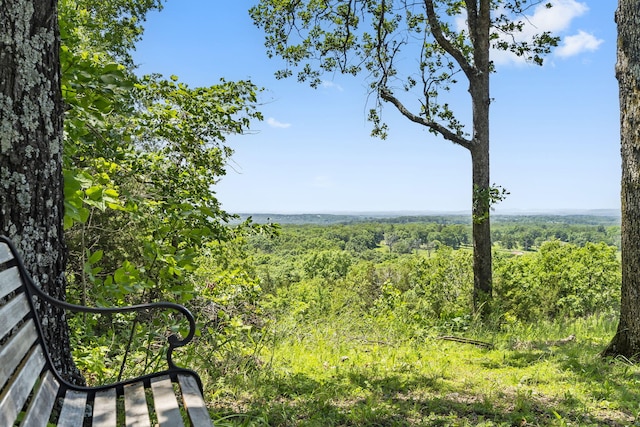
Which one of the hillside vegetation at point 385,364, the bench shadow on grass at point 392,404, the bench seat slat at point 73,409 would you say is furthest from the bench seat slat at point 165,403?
the bench shadow on grass at point 392,404

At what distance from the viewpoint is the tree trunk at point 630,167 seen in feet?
13.4

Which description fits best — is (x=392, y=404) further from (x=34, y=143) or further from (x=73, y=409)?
(x=34, y=143)

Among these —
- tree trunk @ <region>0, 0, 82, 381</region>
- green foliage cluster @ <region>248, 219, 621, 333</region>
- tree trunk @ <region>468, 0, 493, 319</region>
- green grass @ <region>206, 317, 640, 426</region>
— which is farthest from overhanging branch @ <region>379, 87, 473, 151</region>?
tree trunk @ <region>0, 0, 82, 381</region>

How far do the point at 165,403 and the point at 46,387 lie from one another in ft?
1.48

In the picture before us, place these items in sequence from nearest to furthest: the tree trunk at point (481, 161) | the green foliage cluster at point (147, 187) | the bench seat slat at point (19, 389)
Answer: the bench seat slat at point (19, 389) → the green foliage cluster at point (147, 187) → the tree trunk at point (481, 161)

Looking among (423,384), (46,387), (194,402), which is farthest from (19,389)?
(423,384)

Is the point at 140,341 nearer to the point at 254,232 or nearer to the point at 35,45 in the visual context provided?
the point at 254,232

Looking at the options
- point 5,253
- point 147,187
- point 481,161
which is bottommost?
point 5,253

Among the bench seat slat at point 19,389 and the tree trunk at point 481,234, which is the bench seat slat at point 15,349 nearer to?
the bench seat slat at point 19,389

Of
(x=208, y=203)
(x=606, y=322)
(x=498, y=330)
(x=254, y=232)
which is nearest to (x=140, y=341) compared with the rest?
(x=208, y=203)

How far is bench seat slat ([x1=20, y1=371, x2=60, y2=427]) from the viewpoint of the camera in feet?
4.98

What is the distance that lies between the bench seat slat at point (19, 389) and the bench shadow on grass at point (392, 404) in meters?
1.20

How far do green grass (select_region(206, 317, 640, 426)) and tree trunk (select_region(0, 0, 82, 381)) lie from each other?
1162 mm

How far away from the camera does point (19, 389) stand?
155 centimetres
